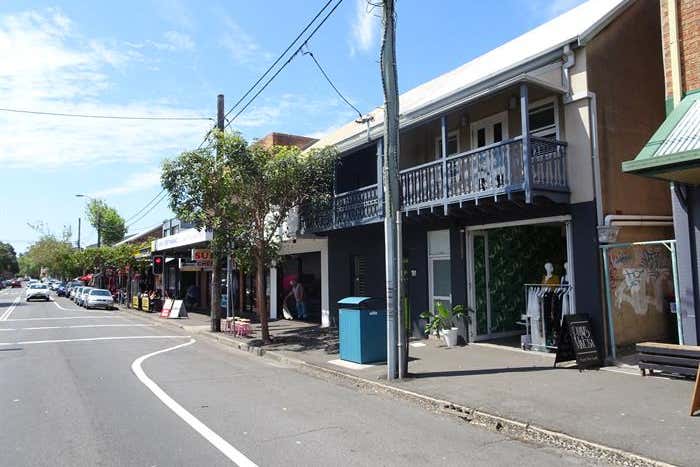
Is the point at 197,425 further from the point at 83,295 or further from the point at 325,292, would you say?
the point at 83,295

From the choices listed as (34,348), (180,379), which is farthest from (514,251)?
(34,348)

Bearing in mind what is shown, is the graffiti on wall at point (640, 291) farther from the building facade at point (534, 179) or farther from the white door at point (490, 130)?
the white door at point (490, 130)

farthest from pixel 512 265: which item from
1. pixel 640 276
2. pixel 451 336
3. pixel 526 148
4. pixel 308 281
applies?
pixel 308 281

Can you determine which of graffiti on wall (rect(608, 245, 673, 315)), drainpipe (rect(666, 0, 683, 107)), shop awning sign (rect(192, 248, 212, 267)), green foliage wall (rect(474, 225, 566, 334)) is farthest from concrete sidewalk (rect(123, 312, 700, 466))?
shop awning sign (rect(192, 248, 212, 267))

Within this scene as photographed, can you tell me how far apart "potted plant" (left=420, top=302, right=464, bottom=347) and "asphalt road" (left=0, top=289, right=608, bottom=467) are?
3890mm

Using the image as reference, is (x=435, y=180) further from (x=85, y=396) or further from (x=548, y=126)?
(x=85, y=396)

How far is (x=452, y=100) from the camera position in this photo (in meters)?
12.6

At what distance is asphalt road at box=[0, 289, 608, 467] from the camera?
5.68 m

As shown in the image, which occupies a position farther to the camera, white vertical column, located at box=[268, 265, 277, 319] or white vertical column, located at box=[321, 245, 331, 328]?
white vertical column, located at box=[268, 265, 277, 319]

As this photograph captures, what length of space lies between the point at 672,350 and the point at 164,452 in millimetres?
7501

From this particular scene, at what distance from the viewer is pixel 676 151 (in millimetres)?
8555

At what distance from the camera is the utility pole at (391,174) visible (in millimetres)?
9883

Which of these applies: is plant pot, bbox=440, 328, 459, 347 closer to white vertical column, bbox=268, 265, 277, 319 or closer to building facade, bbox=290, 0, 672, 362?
building facade, bbox=290, 0, 672, 362

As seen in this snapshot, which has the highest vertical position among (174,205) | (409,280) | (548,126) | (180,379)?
(548,126)
